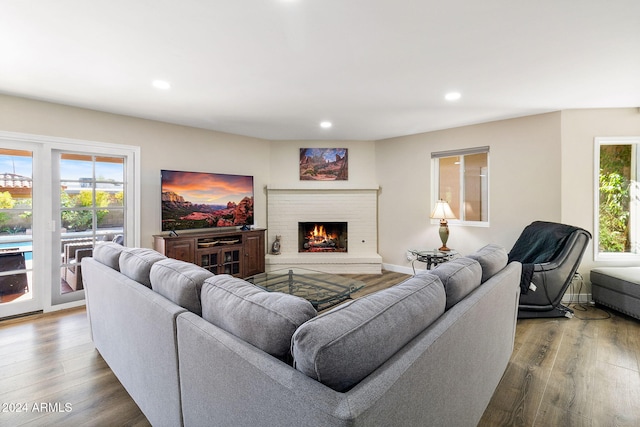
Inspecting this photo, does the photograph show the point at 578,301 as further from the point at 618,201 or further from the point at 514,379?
the point at 514,379

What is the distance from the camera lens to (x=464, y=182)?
4570mm

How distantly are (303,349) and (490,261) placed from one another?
1557 millimetres

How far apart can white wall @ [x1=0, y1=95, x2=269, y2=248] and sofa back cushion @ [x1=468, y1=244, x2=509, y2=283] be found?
153 inches

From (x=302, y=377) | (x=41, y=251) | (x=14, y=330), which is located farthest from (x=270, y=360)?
(x=41, y=251)

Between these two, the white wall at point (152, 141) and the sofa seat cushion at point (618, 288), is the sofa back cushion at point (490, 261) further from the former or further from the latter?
the white wall at point (152, 141)

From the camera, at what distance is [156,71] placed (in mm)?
2559

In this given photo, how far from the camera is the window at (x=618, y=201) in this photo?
3.69 meters

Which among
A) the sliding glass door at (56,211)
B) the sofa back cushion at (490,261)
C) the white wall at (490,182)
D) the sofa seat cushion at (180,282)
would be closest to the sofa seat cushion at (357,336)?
the sofa seat cushion at (180,282)

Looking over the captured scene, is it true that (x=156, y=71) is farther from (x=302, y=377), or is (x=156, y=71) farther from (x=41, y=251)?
(x=302, y=377)

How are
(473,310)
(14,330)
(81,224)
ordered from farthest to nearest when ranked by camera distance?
(81,224)
(14,330)
(473,310)

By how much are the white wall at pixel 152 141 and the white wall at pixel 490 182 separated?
224cm

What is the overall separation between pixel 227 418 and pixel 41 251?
361cm

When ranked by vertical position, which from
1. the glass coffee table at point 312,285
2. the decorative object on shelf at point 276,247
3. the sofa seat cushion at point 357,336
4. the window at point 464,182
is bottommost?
the glass coffee table at point 312,285

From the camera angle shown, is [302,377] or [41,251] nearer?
[302,377]
